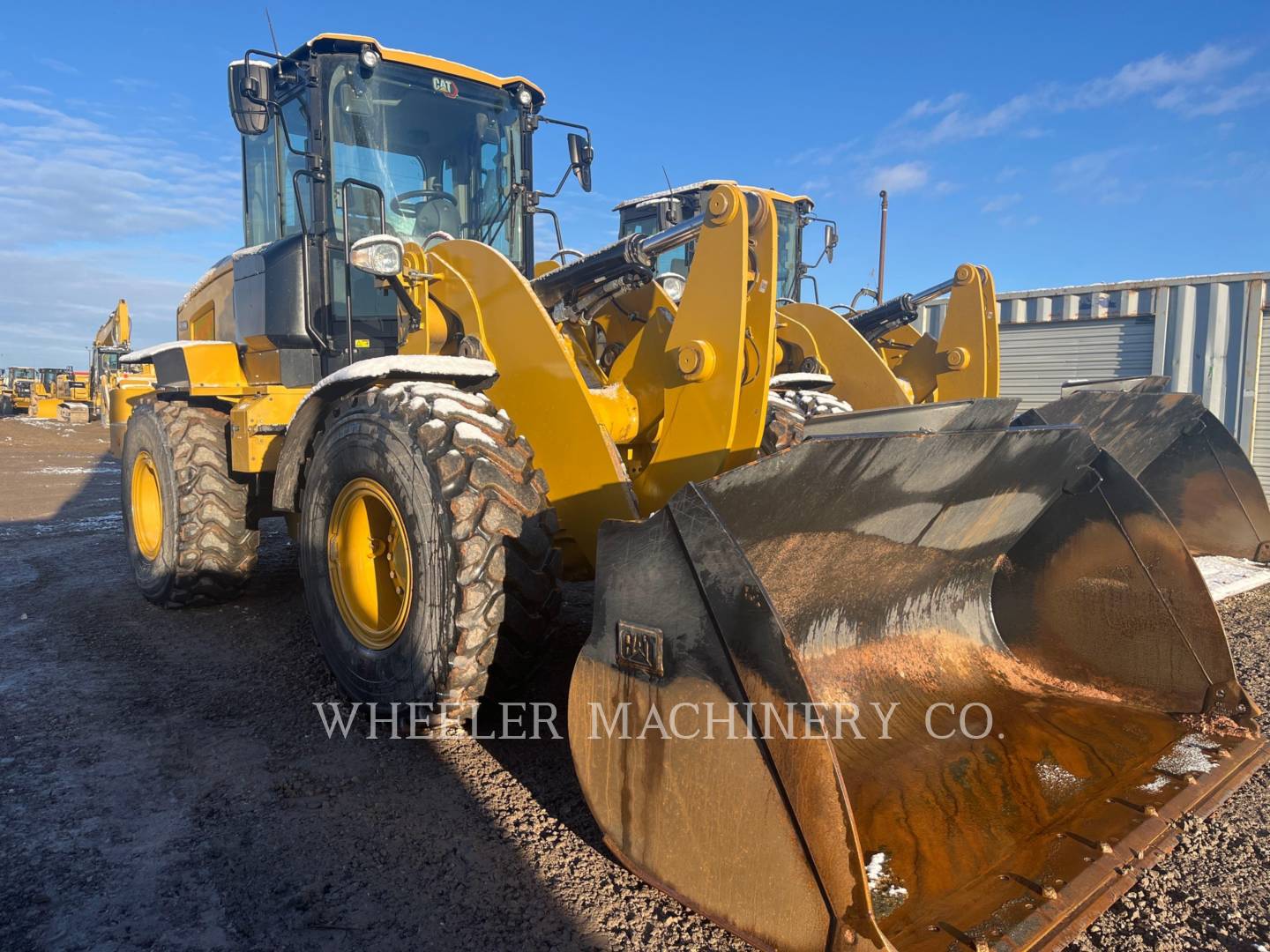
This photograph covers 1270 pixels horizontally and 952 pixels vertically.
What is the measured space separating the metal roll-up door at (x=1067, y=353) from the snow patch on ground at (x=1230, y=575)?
471cm

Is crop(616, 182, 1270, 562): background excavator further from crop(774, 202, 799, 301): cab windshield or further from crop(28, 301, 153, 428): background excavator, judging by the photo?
crop(28, 301, 153, 428): background excavator

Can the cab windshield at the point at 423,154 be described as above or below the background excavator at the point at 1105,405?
above

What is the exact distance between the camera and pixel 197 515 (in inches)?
184

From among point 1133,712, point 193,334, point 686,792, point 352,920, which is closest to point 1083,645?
point 1133,712

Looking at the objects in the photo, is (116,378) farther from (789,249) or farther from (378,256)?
(378,256)

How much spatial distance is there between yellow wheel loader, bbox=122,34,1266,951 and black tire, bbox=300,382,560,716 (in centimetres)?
1

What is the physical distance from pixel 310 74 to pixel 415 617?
3022 mm

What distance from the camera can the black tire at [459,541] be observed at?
2707 millimetres

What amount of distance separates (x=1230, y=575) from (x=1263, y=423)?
554 centimetres

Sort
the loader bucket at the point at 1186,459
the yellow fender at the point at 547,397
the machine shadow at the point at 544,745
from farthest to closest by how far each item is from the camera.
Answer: the loader bucket at the point at 1186,459
the yellow fender at the point at 547,397
the machine shadow at the point at 544,745

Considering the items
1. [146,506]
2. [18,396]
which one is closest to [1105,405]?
[146,506]

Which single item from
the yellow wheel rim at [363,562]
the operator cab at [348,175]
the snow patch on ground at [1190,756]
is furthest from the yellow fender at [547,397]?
the snow patch on ground at [1190,756]

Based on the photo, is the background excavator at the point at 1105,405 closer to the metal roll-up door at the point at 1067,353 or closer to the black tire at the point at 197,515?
the black tire at the point at 197,515

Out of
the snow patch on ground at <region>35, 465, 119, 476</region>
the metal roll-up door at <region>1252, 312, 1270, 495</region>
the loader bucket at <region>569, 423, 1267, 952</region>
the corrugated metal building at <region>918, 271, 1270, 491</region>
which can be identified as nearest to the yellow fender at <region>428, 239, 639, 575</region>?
the loader bucket at <region>569, 423, 1267, 952</region>
